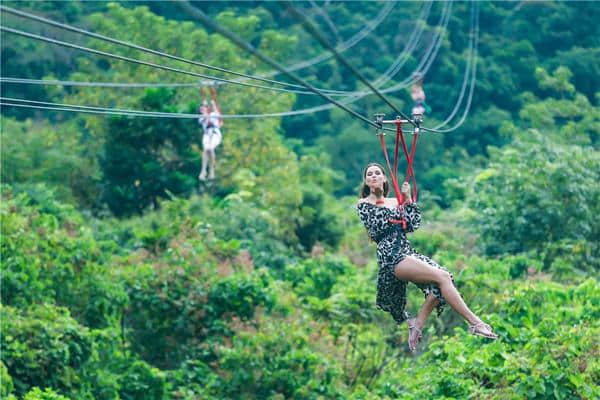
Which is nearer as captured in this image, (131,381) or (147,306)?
(131,381)

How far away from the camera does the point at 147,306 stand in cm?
1722

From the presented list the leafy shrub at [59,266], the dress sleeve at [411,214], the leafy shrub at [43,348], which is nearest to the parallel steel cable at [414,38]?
the leafy shrub at [59,266]

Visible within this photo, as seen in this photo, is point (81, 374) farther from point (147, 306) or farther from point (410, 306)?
point (410, 306)

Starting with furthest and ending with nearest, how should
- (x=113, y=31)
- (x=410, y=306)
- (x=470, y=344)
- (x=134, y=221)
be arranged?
1. (x=113, y=31)
2. (x=134, y=221)
3. (x=410, y=306)
4. (x=470, y=344)

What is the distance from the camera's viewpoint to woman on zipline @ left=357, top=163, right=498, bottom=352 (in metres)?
7.27

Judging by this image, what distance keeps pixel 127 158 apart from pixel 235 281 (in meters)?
9.68

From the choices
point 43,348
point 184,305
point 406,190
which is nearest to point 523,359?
point 406,190

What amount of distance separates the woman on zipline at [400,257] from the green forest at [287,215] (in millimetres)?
1185

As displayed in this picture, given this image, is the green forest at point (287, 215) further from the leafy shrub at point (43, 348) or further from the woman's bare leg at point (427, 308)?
the woman's bare leg at point (427, 308)

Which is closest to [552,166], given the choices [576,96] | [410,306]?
[410,306]

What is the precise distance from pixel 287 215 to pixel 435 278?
1804 centimetres

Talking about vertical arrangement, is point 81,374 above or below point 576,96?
below

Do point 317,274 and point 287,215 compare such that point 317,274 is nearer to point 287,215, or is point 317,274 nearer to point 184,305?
point 184,305

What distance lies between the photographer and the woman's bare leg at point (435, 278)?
7.24m
